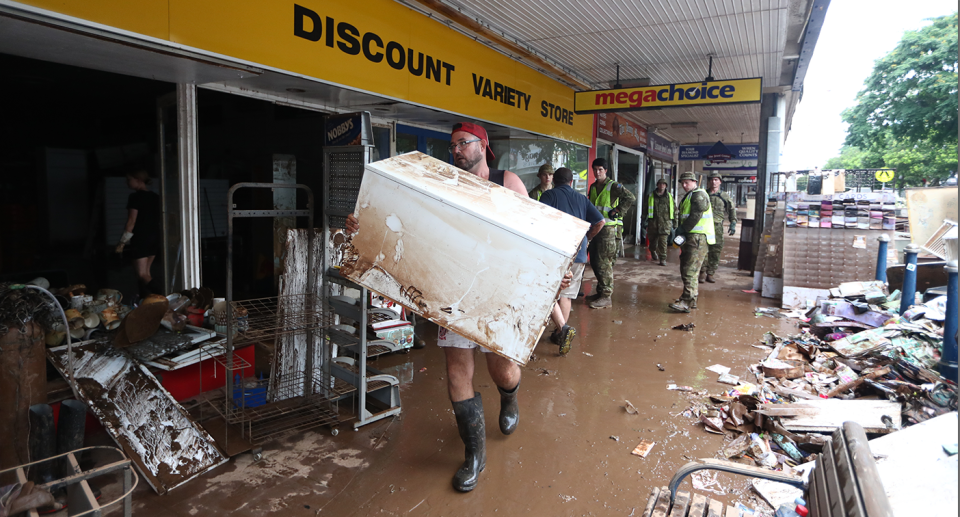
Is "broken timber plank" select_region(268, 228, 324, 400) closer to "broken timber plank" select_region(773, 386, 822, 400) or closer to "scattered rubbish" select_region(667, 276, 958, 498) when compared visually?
"scattered rubbish" select_region(667, 276, 958, 498)

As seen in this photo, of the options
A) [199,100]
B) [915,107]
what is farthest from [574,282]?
[915,107]

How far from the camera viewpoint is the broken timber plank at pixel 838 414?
3193mm

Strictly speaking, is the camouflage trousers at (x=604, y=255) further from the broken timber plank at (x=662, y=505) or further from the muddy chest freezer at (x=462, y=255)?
the broken timber plank at (x=662, y=505)

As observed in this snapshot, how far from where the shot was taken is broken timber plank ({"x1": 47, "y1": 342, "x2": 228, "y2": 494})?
267 centimetres

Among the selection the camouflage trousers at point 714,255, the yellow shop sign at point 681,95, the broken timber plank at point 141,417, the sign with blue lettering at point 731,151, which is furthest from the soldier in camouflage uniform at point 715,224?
the broken timber plank at point 141,417

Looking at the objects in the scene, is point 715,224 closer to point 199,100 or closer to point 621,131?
point 621,131

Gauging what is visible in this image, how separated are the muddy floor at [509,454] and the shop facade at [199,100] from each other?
2.11 meters

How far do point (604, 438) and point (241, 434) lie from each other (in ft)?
6.84

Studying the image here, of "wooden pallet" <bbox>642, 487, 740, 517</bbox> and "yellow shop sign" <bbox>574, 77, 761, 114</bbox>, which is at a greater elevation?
"yellow shop sign" <bbox>574, 77, 761, 114</bbox>

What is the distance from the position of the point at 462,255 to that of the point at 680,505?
45.3 inches

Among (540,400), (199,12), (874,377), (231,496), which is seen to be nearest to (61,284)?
(199,12)

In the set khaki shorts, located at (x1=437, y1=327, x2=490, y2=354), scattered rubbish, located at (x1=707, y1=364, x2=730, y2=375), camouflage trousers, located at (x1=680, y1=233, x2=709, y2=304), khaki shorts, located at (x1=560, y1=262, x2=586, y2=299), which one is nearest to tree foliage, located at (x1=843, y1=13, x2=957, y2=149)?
khaki shorts, located at (x1=437, y1=327, x2=490, y2=354)

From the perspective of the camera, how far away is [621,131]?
12008mm

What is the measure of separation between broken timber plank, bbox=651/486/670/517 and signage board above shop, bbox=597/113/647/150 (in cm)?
957
